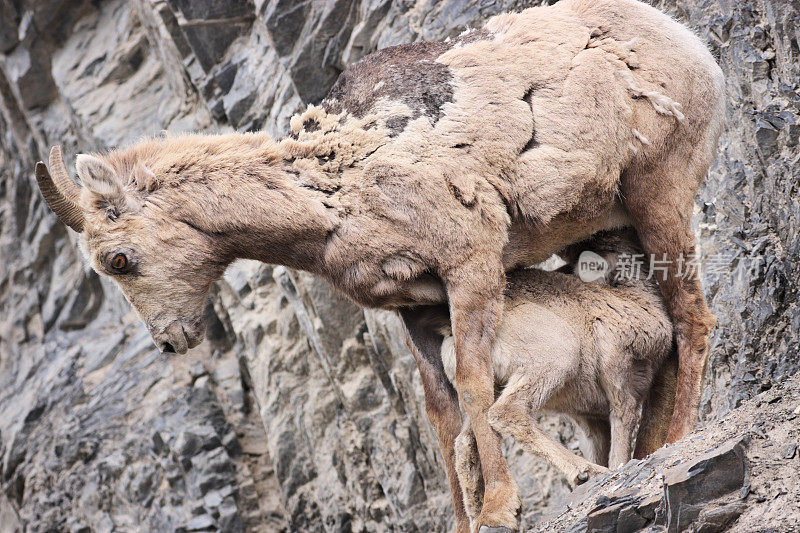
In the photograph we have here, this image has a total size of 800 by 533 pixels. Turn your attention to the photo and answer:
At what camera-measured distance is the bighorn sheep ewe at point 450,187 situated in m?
5.20

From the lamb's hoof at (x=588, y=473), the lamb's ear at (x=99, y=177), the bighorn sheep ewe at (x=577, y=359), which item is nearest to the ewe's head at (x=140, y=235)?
the lamb's ear at (x=99, y=177)

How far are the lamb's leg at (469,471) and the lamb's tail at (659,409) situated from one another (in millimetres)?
1149

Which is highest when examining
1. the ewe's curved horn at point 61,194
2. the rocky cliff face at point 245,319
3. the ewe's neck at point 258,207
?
the ewe's curved horn at point 61,194

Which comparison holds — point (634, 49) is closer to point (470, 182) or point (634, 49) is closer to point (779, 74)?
point (470, 182)

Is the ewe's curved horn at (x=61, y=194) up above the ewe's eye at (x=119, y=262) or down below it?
above

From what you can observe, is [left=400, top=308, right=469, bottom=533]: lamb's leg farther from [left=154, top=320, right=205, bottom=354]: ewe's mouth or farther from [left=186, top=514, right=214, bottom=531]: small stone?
[left=186, top=514, right=214, bottom=531]: small stone

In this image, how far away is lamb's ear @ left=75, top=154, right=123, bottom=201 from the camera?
522cm

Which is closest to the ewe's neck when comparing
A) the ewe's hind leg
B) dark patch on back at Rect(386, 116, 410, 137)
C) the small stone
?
dark patch on back at Rect(386, 116, 410, 137)

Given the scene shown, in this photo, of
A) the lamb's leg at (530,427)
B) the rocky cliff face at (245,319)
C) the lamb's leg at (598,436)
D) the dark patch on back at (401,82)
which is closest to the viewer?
the lamb's leg at (530,427)

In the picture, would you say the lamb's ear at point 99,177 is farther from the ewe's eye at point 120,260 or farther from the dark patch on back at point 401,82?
the dark patch on back at point 401,82

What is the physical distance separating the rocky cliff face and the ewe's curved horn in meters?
4.35

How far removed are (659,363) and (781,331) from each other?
1.73 meters

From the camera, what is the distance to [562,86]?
5570 mm

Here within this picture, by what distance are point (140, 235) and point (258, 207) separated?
730 millimetres
